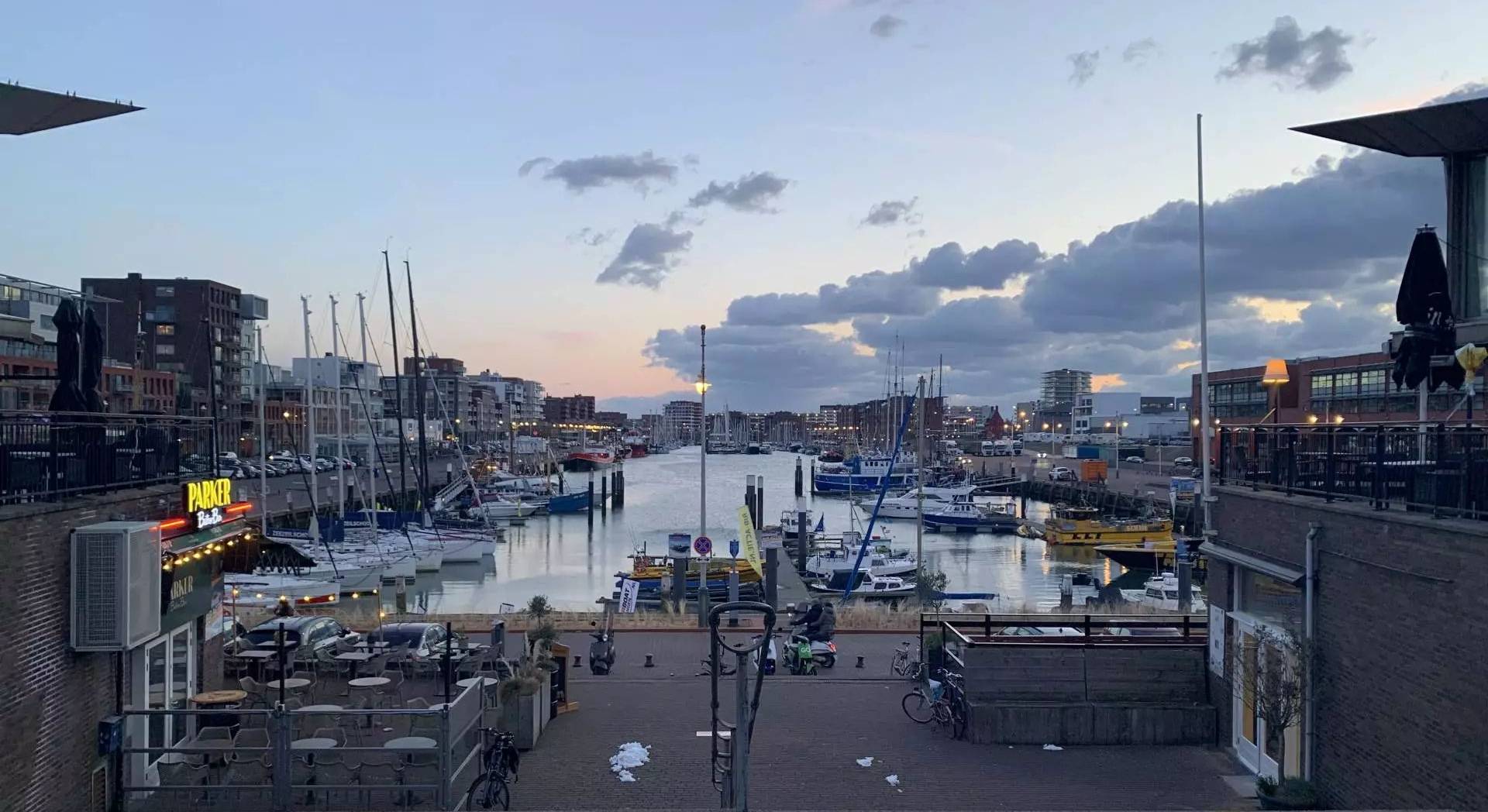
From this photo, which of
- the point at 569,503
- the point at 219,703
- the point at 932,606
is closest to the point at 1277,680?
the point at 219,703

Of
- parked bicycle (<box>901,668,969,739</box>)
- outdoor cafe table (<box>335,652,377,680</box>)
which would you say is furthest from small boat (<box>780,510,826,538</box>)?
parked bicycle (<box>901,668,969,739</box>)

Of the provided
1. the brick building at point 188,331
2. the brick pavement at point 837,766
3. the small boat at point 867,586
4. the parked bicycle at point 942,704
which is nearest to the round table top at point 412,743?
the brick pavement at point 837,766

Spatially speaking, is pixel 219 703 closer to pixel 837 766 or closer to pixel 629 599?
pixel 837 766

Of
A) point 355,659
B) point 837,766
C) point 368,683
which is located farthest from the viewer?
point 355,659

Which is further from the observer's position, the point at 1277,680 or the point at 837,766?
the point at 837,766

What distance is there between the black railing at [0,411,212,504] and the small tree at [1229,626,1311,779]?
11.4 meters

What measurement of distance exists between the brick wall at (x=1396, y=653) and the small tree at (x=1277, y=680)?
178 mm

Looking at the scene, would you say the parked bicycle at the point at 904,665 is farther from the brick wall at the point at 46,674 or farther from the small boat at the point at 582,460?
the small boat at the point at 582,460

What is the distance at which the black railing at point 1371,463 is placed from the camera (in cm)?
819

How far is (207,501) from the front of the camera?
10.7 meters

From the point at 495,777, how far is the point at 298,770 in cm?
188

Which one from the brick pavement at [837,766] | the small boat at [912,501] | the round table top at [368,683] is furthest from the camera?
the small boat at [912,501]

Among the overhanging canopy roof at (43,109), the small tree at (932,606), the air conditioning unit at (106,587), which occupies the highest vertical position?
the overhanging canopy roof at (43,109)

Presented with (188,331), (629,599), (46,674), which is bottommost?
(629,599)
